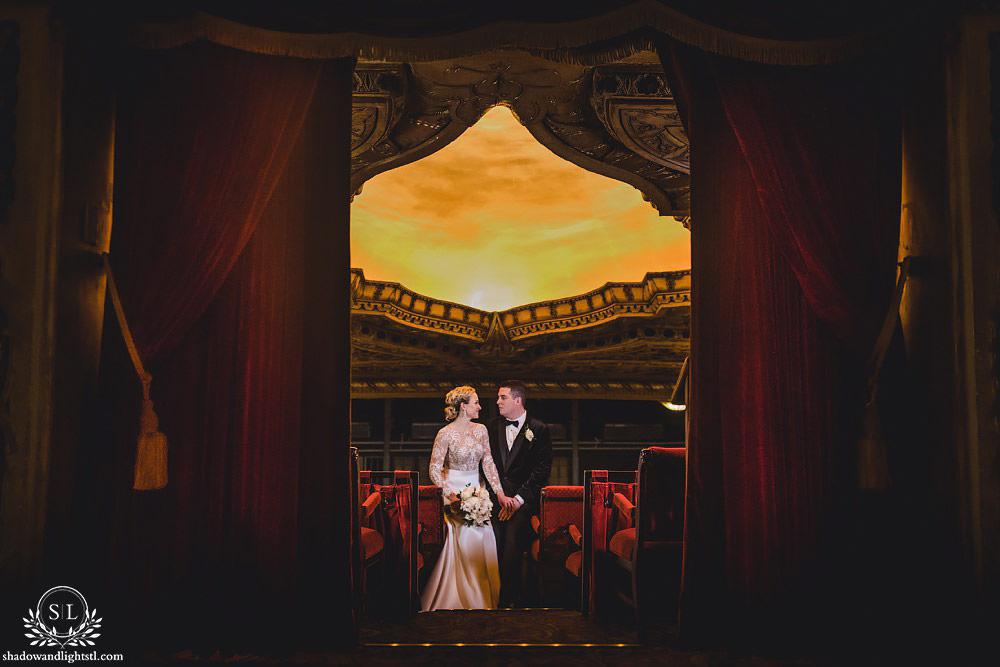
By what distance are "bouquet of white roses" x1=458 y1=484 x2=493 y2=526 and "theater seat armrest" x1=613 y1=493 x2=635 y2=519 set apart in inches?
41.7

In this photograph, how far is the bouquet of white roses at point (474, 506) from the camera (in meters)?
5.03

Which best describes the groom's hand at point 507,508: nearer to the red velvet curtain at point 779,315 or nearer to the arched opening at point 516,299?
the red velvet curtain at point 779,315

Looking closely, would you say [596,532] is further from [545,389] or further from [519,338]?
[545,389]

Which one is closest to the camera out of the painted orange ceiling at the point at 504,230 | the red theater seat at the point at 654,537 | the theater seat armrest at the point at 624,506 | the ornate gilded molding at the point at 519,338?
the red theater seat at the point at 654,537

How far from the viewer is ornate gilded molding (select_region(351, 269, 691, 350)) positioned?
30.3 ft

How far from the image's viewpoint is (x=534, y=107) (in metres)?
5.22

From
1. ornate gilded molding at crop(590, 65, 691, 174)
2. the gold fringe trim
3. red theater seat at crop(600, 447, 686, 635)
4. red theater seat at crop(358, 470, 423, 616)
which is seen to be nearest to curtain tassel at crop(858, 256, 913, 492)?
red theater seat at crop(600, 447, 686, 635)

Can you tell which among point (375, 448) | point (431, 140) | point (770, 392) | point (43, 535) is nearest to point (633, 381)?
point (375, 448)

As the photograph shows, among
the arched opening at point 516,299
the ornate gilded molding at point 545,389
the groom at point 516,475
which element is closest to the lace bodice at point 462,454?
the groom at point 516,475

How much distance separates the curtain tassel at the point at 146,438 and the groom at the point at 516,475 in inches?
96.3

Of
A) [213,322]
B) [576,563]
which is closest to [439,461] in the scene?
[576,563]

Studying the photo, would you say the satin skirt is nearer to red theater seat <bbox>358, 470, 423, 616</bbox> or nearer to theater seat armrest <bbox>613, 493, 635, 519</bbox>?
red theater seat <bbox>358, 470, 423, 616</bbox>

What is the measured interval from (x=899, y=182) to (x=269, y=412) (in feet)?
9.51

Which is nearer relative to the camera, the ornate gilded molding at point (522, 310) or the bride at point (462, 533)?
the bride at point (462, 533)
